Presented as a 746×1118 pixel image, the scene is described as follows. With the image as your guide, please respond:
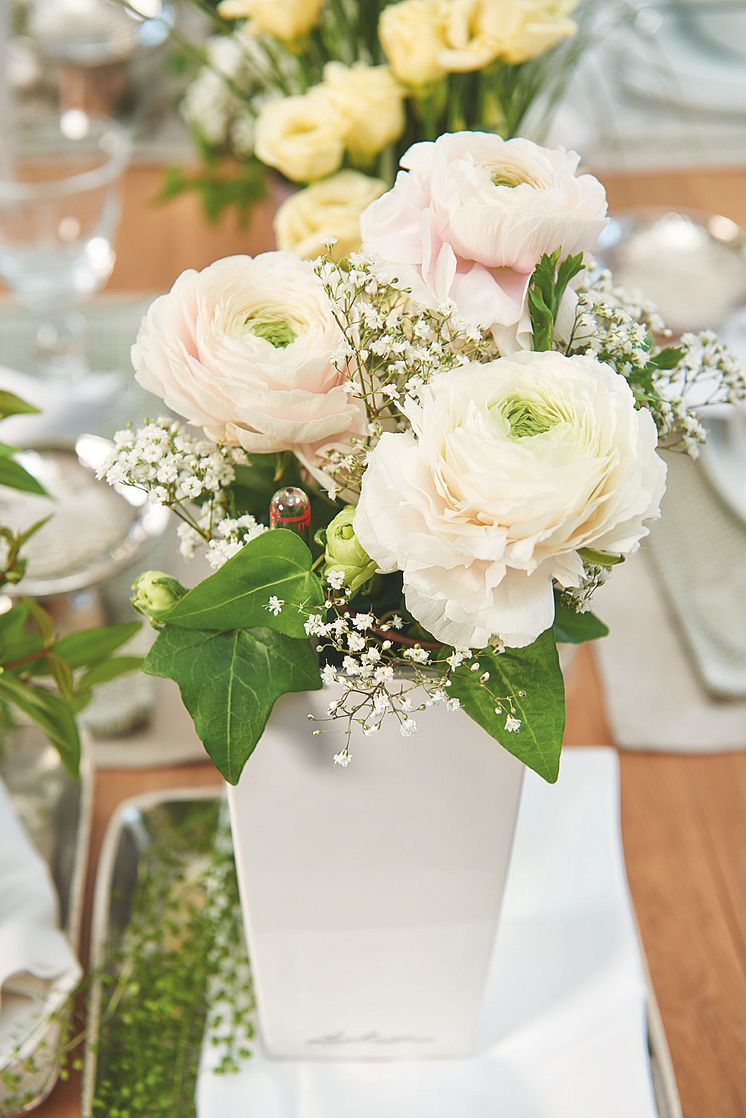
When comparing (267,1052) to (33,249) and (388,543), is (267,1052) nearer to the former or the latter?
(388,543)

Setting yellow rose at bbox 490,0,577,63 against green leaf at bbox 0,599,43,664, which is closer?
green leaf at bbox 0,599,43,664

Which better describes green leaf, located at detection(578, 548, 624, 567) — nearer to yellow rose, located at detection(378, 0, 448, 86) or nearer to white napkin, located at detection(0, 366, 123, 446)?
yellow rose, located at detection(378, 0, 448, 86)

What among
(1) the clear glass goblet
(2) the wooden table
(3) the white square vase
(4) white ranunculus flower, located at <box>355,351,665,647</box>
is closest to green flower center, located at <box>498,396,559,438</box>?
(4) white ranunculus flower, located at <box>355,351,665,647</box>

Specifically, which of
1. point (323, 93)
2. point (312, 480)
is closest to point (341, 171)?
point (323, 93)

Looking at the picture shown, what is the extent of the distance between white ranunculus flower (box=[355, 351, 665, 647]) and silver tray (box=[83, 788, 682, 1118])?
0.94 ft

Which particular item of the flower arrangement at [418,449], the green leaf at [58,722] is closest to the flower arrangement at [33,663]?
the green leaf at [58,722]

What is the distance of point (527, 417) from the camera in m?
0.30

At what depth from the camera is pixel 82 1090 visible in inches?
19.3

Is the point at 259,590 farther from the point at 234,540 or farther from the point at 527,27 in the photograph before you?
the point at 527,27

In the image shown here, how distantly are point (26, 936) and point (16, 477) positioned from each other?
198 mm

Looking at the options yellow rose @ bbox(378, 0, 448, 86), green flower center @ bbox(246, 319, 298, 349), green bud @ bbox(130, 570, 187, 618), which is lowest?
green bud @ bbox(130, 570, 187, 618)

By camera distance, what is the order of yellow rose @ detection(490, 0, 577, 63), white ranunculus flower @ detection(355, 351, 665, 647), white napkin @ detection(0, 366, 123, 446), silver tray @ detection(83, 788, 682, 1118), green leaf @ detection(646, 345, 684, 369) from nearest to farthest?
1. white ranunculus flower @ detection(355, 351, 665, 647)
2. green leaf @ detection(646, 345, 684, 369)
3. silver tray @ detection(83, 788, 682, 1118)
4. yellow rose @ detection(490, 0, 577, 63)
5. white napkin @ detection(0, 366, 123, 446)

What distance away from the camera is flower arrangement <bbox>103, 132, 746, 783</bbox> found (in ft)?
0.94

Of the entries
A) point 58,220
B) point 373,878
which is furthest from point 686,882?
point 58,220
